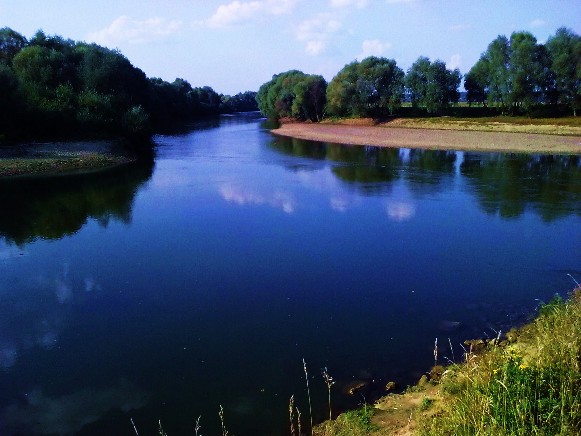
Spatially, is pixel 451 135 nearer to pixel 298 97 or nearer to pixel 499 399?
pixel 298 97

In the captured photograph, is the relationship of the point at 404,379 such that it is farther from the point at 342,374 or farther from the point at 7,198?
the point at 7,198

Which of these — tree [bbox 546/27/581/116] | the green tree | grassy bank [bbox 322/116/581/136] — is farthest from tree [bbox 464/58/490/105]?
tree [bbox 546/27/581/116]

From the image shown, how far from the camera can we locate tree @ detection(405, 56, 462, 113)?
246 feet

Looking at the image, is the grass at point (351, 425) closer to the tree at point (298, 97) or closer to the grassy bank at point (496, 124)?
the grassy bank at point (496, 124)

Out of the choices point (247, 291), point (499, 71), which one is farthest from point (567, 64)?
point (247, 291)

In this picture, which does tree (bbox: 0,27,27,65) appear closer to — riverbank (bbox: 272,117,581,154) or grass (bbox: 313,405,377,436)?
riverbank (bbox: 272,117,581,154)

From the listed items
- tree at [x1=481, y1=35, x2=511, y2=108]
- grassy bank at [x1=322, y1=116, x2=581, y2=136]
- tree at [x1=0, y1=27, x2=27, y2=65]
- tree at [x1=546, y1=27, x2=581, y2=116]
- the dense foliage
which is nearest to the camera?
grassy bank at [x1=322, y1=116, x2=581, y2=136]

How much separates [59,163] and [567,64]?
5990 centimetres

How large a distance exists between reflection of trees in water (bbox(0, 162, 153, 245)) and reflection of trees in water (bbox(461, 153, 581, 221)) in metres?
19.8

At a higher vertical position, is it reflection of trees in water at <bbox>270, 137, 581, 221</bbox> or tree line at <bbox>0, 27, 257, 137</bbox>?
tree line at <bbox>0, 27, 257, 137</bbox>

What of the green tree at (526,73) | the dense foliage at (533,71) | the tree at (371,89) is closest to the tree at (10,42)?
the tree at (371,89)

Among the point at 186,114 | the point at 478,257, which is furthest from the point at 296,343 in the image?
the point at 186,114

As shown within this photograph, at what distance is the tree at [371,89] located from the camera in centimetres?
7969

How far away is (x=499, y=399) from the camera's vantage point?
5.96m
